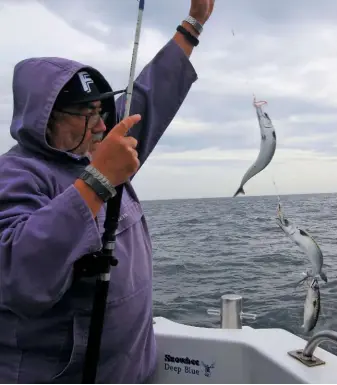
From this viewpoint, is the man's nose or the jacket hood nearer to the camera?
the jacket hood

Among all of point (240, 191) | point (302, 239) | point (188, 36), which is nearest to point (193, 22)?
point (188, 36)

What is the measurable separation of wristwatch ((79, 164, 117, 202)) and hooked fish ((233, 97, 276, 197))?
953 millimetres

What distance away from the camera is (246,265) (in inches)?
405

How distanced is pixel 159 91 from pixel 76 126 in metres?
0.77

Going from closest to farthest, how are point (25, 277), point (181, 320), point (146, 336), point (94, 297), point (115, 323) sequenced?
point (25, 277), point (94, 297), point (115, 323), point (146, 336), point (181, 320)

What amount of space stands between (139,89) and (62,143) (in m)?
0.73

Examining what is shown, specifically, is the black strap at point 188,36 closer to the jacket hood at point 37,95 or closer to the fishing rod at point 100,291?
the jacket hood at point 37,95

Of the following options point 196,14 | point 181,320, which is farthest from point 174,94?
point 181,320

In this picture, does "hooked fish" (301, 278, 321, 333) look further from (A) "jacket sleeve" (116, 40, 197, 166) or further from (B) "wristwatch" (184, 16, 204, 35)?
(B) "wristwatch" (184, 16, 204, 35)

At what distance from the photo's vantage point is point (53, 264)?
1.28 m

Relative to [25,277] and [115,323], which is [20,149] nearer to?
[25,277]

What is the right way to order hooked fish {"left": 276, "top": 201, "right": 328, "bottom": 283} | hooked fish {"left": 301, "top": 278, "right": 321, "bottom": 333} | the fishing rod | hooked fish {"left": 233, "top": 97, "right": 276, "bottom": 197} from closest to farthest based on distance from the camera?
the fishing rod, hooked fish {"left": 233, "top": 97, "right": 276, "bottom": 197}, hooked fish {"left": 276, "top": 201, "right": 328, "bottom": 283}, hooked fish {"left": 301, "top": 278, "right": 321, "bottom": 333}

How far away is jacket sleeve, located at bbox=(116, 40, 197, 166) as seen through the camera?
2.30 m

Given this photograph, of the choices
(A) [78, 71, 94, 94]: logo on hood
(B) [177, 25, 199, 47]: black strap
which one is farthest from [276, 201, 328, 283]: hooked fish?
(A) [78, 71, 94, 94]: logo on hood
